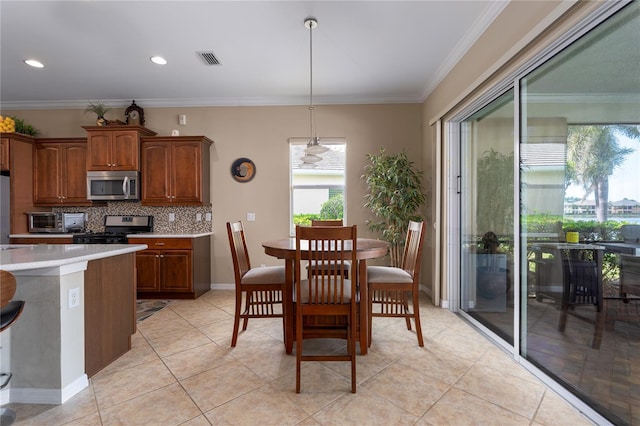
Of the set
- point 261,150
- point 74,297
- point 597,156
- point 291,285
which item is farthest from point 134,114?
point 597,156

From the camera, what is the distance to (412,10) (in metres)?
2.38

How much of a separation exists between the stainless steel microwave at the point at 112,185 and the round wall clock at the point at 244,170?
1357mm

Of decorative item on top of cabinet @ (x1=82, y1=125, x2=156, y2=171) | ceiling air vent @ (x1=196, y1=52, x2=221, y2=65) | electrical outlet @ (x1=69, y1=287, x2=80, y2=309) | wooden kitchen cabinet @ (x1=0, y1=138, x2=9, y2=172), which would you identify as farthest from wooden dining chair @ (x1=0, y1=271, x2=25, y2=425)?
wooden kitchen cabinet @ (x1=0, y1=138, x2=9, y2=172)

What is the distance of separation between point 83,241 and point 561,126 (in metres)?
5.16

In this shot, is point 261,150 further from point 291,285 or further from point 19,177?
point 19,177

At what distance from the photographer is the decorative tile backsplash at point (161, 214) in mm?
4301

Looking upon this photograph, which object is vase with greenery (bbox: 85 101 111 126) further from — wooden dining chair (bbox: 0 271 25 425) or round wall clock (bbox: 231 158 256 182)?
wooden dining chair (bbox: 0 271 25 425)

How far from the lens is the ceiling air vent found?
3049 mm

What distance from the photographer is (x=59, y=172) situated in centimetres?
412

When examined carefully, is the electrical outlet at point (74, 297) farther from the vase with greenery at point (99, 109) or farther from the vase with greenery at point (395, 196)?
the vase with greenery at point (99, 109)

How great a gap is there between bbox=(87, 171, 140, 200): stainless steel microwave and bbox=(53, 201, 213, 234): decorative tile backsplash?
30cm

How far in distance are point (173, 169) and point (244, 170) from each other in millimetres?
978

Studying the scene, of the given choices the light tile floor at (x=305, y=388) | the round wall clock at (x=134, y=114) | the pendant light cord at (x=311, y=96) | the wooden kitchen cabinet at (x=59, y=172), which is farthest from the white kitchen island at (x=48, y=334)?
the round wall clock at (x=134, y=114)

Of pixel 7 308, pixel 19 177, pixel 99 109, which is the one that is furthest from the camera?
pixel 99 109
